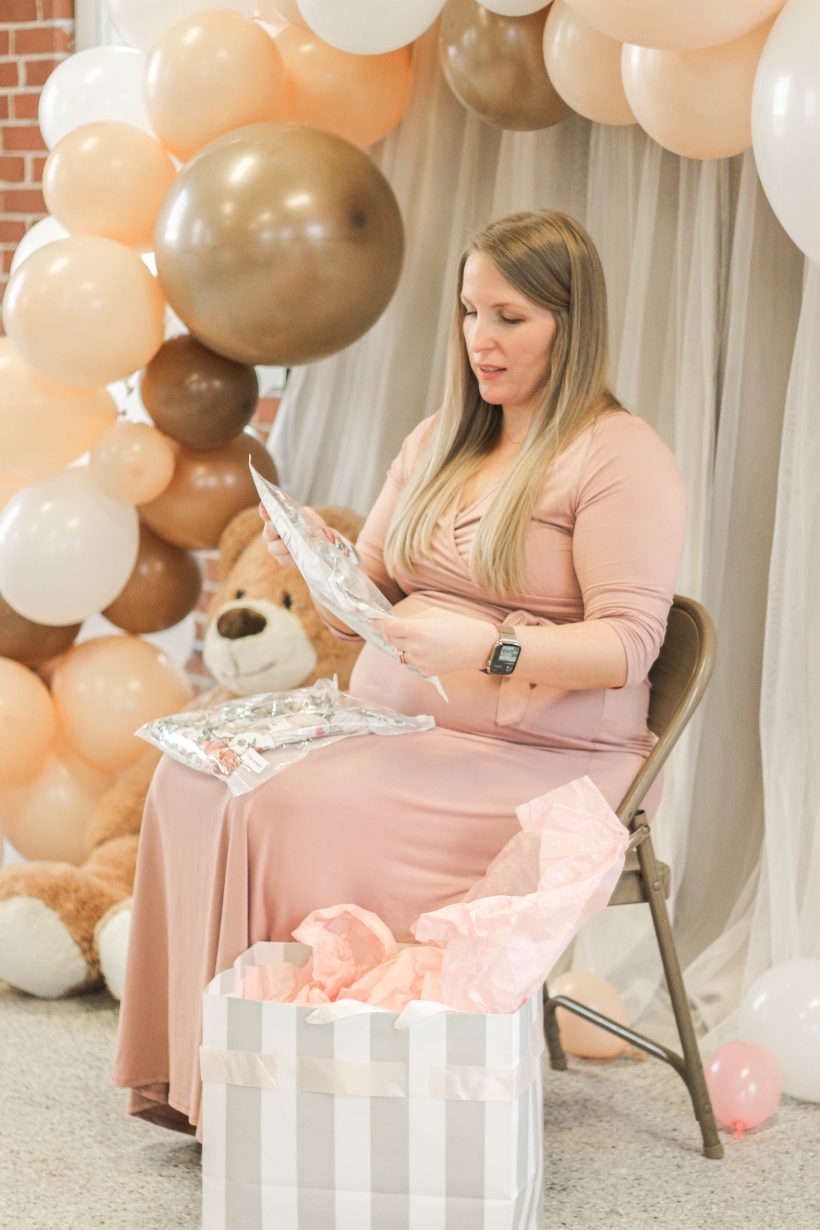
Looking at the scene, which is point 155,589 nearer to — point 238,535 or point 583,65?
point 238,535

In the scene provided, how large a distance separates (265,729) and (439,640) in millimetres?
294

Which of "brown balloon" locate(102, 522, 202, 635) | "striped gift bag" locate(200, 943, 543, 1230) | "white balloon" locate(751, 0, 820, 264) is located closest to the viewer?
"striped gift bag" locate(200, 943, 543, 1230)

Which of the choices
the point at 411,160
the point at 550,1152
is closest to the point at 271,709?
the point at 550,1152

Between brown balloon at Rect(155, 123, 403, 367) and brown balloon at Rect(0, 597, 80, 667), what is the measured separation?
673 millimetres

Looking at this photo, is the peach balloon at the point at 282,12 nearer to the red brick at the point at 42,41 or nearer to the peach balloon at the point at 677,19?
the peach balloon at the point at 677,19

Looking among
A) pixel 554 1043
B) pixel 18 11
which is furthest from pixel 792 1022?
pixel 18 11

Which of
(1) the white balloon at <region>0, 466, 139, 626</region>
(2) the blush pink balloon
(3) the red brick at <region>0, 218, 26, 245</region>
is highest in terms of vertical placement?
(3) the red brick at <region>0, 218, 26, 245</region>

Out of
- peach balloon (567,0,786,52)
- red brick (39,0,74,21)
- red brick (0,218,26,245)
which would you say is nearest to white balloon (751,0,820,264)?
peach balloon (567,0,786,52)

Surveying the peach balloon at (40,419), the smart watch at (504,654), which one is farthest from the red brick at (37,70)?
the smart watch at (504,654)

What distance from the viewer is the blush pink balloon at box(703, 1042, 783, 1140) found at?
1954 millimetres

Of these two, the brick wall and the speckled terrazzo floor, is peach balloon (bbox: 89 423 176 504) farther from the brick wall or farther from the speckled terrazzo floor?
the brick wall

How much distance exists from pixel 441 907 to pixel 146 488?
1083mm

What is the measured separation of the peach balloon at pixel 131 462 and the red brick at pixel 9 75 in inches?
51.9

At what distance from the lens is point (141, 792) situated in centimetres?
256
